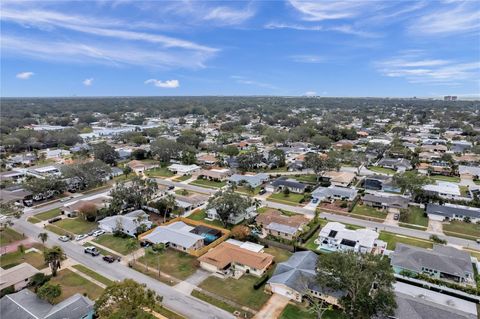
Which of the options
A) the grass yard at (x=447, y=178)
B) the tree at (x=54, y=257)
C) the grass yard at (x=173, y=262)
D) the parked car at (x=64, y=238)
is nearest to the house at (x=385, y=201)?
the grass yard at (x=447, y=178)

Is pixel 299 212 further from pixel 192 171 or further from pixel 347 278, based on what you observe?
pixel 192 171

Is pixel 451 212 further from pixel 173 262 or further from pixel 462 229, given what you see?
pixel 173 262

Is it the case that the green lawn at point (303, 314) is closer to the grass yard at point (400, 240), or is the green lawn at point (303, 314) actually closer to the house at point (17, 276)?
the grass yard at point (400, 240)

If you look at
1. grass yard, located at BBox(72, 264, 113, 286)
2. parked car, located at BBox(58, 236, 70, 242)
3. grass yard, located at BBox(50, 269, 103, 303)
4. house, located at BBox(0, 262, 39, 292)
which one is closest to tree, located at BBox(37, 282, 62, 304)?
grass yard, located at BBox(50, 269, 103, 303)

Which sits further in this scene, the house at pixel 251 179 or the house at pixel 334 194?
the house at pixel 251 179

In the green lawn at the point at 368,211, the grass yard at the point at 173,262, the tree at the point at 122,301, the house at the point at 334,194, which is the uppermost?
the tree at the point at 122,301

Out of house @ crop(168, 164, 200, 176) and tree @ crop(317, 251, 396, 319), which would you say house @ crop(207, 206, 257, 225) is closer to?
tree @ crop(317, 251, 396, 319)
